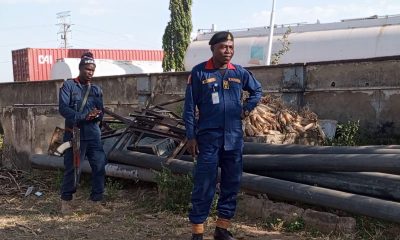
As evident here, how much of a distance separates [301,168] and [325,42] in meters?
12.4

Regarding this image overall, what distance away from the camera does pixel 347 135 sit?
7.71 meters

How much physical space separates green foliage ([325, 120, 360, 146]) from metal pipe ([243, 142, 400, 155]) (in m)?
1.96

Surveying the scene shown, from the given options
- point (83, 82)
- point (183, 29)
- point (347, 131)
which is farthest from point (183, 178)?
point (183, 29)

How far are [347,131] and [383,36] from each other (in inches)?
335

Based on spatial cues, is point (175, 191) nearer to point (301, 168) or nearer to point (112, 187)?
point (112, 187)

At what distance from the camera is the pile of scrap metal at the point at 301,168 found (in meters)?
4.61

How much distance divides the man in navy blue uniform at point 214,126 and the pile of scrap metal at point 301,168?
2.79 feet

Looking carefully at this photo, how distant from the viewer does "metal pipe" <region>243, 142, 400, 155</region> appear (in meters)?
5.18

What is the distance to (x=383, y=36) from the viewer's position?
15.2m

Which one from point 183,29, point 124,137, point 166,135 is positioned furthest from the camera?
point 183,29

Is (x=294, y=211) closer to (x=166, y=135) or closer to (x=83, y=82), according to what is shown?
(x=166, y=135)

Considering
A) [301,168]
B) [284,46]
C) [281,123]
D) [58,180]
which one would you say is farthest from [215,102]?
[284,46]

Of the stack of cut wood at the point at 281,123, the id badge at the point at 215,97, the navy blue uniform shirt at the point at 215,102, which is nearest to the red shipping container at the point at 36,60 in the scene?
the stack of cut wood at the point at 281,123

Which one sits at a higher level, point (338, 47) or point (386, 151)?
point (338, 47)
